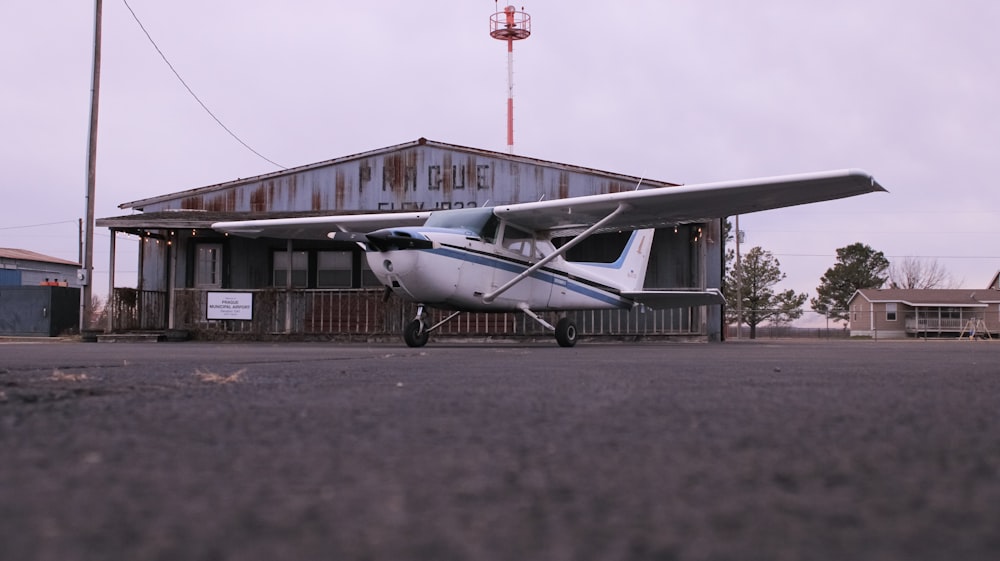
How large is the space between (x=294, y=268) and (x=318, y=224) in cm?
602

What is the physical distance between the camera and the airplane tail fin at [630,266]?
15.3 metres

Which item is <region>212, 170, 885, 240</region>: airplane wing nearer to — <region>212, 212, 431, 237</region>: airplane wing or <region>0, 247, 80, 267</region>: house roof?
<region>212, 212, 431, 237</region>: airplane wing

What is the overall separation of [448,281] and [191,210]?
491 inches

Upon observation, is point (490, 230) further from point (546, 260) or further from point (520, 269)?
point (546, 260)

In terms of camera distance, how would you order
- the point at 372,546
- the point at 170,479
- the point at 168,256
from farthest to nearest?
1. the point at 168,256
2. the point at 170,479
3. the point at 372,546

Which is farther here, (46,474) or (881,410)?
(881,410)

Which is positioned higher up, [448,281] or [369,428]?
[448,281]

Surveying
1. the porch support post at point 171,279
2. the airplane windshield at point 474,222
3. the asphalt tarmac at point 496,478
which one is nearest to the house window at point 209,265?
the porch support post at point 171,279

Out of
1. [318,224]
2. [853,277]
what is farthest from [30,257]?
[853,277]

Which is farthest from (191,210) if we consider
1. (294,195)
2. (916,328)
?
(916,328)

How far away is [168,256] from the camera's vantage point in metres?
21.0

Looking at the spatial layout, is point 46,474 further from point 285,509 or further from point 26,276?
point 26,276

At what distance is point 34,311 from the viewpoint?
2209 centimetres

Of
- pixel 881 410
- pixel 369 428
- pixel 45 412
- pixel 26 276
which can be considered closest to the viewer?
pixel 369 428
